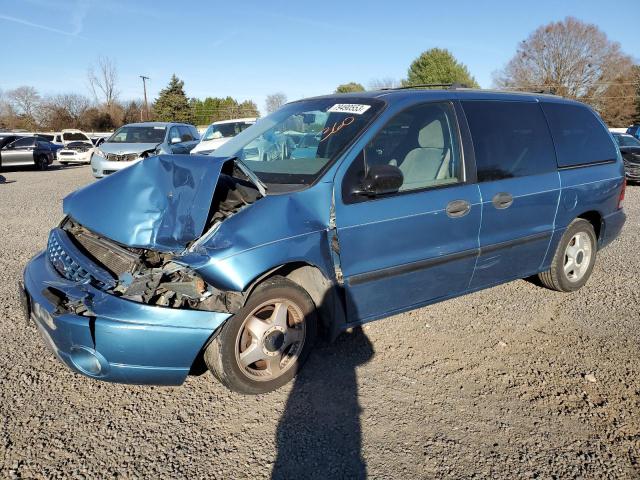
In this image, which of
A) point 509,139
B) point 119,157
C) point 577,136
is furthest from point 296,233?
point 119,157

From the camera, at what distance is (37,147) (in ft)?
67.0

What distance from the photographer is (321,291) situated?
124 inches

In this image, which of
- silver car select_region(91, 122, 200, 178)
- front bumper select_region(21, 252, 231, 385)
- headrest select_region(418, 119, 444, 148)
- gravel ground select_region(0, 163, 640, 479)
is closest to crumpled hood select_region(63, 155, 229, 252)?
front bumper select_region(21, 252, 231, 385)

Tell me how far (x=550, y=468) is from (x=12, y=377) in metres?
3.23

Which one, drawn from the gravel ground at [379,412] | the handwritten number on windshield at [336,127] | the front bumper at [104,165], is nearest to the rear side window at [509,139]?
the handwritten number on windshield at [336,127]

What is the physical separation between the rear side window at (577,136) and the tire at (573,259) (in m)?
0.63

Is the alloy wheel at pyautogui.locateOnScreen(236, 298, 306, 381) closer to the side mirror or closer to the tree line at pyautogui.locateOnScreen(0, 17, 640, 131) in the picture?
the side mirror

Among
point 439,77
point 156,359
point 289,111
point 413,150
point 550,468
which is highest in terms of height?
point 439,77

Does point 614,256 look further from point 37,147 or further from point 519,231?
point 37,147

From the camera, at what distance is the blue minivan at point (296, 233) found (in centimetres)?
268

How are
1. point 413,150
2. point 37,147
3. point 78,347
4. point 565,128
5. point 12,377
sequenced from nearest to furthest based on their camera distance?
point 78,347 → point 12,377 → point 413,150 → point 565,128 → point 37,147

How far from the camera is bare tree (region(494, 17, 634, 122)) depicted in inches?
1832

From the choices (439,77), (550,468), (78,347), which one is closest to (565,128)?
(550,468)

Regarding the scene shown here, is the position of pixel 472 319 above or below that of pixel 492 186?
below
